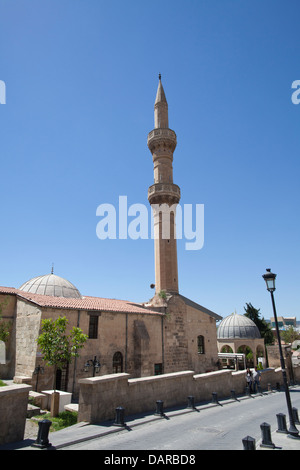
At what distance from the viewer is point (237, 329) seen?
3388 cm

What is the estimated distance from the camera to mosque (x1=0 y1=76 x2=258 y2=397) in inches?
629

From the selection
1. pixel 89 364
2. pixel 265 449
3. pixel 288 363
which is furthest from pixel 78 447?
pixel 288 363

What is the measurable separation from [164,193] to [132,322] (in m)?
11.8

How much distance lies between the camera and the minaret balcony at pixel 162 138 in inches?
1096

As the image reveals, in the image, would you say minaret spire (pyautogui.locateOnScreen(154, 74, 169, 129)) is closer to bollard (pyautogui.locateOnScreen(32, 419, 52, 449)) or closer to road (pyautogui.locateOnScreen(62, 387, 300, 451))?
road (pyautogui.locateOnScreen(62, 387, 300, 451))

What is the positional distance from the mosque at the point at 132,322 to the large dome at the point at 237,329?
27.4 feet

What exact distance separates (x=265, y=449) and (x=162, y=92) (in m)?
30.5

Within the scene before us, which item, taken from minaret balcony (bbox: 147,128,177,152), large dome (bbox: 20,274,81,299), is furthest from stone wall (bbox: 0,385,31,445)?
minaret balcony (bbox: 147,128,177,152)

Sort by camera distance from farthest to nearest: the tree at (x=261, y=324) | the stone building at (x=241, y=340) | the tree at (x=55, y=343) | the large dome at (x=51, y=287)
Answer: the tree at (x=261, y=324) < the stone building at (x=241, y=340) < the large dome at (x=51, y=287) < the tree at (x=55, y=343)

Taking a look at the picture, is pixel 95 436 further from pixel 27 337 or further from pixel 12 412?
pixel 27 337

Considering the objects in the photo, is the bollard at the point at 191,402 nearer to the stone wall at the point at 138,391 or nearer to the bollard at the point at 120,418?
the stone wall at the point at 138,391

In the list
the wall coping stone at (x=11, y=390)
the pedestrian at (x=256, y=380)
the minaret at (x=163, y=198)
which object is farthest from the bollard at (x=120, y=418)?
the minaret at (x=163, y=198)

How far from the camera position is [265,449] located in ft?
22.7

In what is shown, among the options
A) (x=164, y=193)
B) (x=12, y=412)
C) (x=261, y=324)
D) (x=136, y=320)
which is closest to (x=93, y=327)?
(x=136, y=320)
